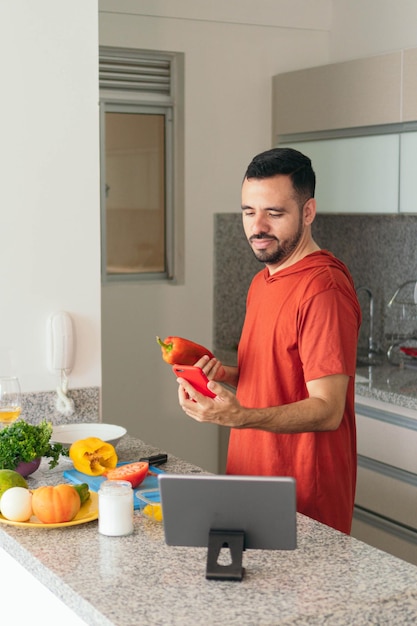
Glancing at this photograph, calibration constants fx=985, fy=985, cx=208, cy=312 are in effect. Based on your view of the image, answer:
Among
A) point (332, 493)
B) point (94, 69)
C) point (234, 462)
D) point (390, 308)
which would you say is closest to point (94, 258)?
point (94, 69)

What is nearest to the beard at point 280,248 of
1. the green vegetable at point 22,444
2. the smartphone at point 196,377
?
the smartphone at point 196,377

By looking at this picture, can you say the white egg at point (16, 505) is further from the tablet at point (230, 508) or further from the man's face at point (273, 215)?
the man's face at point (273, 215)

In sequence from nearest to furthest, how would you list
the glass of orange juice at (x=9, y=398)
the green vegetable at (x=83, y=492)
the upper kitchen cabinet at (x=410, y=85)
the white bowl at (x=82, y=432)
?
the green vegetable at (x=83, y=492), the glass of orange juice at (x=9, y=398), the white bowl at (x=82, y=432), the upper kitchen cabinet at (x=410, y=85)

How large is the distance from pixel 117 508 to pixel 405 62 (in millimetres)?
2351

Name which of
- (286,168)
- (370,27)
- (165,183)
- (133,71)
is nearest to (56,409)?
(286,168)

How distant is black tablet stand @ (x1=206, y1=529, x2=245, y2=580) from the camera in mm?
1754

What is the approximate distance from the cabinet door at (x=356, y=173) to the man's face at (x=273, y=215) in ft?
5.14

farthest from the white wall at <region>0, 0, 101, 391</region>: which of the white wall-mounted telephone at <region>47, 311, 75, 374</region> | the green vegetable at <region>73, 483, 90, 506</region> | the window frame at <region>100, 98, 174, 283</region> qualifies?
the window frame at <region>100, 98, 174, 283</region>

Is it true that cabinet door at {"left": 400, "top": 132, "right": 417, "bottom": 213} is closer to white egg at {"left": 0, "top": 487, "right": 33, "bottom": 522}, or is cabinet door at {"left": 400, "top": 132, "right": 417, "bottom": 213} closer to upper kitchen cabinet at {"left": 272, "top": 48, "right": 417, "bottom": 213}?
upper kitchen cabinet at {"left": 272, "top": 48, "right": 417, "bottom": 213}

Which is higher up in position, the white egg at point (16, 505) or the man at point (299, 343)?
the man at point (299, 343)

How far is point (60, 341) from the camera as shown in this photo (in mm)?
2910

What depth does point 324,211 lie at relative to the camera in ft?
14.0

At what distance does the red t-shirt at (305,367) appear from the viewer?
2.28m

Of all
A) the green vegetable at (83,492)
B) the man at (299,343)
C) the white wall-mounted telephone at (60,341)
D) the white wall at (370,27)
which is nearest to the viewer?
→ the green vegetable at (83,492)
